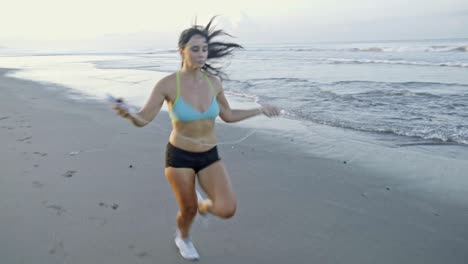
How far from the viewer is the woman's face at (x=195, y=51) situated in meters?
3.46

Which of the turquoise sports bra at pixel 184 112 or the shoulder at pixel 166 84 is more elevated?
the shoulder at pixel 166 84

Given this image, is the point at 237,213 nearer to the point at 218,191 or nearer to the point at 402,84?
the point at 218,191

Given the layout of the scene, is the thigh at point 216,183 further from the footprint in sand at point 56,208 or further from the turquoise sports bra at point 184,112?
the footprint in sand at point 56,208

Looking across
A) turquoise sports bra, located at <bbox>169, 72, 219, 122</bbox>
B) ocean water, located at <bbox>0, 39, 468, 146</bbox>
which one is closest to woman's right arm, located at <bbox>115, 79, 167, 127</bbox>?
turquoise sports bra, located at <bbox>169, 72, 219, 122</bbox>

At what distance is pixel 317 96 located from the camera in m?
12.9

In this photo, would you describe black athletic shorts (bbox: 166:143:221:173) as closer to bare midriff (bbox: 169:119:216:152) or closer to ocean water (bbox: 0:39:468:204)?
bare midriff (bbox: 169:119:216:152)

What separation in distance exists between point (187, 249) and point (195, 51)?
164 cm

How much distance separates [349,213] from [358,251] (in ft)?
2.74

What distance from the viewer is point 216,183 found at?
3479mm

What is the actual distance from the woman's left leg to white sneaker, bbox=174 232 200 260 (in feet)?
1.14

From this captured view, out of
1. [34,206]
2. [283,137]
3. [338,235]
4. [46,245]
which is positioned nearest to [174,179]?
[46,245]

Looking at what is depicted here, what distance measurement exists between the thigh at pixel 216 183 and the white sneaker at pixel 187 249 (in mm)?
483

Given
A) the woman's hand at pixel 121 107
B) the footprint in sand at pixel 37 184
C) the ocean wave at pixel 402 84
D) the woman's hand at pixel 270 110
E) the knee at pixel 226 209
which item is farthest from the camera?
the ocean wave at pixel 402 84

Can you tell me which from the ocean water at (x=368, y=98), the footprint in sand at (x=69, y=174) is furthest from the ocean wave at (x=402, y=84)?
the footprint in sand at (x=69, y=174)
